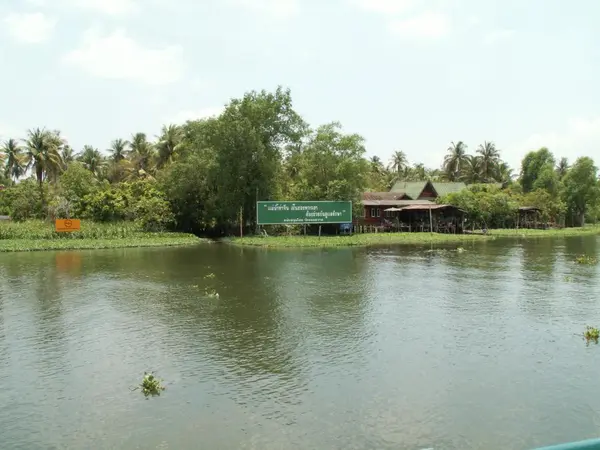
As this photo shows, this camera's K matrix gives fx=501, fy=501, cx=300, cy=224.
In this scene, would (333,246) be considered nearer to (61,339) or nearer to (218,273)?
(218,273)

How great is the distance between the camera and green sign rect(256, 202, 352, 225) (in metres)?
44.2

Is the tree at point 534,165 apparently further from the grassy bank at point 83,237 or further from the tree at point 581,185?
the grassy bank at point 83,237

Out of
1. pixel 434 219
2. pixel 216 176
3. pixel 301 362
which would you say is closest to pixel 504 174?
pixel 434 219

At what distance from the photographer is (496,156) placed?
251 feet

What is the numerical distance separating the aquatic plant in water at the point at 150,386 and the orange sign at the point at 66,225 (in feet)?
121

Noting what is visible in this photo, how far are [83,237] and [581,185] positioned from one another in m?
61.4

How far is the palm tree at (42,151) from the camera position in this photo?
49406 millimetres

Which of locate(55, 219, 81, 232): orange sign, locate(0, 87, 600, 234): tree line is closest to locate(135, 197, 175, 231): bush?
locate(0, 87, 600, 234): tree line

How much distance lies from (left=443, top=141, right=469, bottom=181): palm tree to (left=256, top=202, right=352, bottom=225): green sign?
123 feet

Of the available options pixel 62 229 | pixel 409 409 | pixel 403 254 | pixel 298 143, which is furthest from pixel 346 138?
pixel 409 409

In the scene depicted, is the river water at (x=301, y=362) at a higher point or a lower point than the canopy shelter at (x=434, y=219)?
lower

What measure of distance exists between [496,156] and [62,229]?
61.5 metres

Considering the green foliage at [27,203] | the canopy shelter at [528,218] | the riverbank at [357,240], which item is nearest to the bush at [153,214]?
the riverbank at [357,240]

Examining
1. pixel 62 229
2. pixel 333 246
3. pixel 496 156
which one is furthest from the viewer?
pixel 496 156
